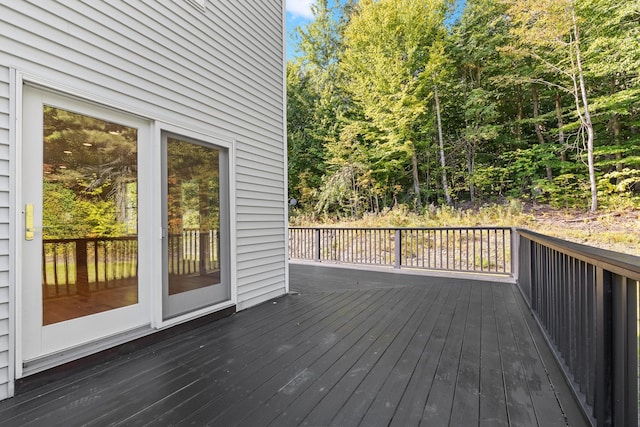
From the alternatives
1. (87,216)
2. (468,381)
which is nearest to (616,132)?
(468,381)

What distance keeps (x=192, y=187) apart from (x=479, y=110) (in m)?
10.3

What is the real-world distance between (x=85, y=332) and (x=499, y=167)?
11967 millimetres

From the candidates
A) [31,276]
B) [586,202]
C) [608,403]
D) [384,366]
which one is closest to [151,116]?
[31,276]

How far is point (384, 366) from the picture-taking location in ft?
6.56

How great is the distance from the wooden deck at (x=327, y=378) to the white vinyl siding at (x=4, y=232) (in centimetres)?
19

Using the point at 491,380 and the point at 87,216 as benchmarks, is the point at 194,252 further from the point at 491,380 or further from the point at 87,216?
the point at 491,380

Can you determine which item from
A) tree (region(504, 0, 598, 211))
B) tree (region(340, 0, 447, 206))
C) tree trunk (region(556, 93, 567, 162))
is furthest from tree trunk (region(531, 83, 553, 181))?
tree (region(340, 0, 447, 206))

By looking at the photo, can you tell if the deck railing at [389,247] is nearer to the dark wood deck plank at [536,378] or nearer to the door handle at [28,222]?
the dark wood deck plank at [536,378]

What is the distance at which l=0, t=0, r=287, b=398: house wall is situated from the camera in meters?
1.78

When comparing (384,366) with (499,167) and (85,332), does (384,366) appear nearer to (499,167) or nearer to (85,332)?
(85,332)

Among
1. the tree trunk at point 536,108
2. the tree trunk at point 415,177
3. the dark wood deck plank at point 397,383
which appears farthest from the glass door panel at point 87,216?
the tree trunk at point 536,108

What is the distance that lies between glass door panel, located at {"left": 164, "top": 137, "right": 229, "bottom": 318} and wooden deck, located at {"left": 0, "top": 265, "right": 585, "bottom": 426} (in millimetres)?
333

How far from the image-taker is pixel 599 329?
1.22m

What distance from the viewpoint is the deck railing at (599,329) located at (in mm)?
1040
